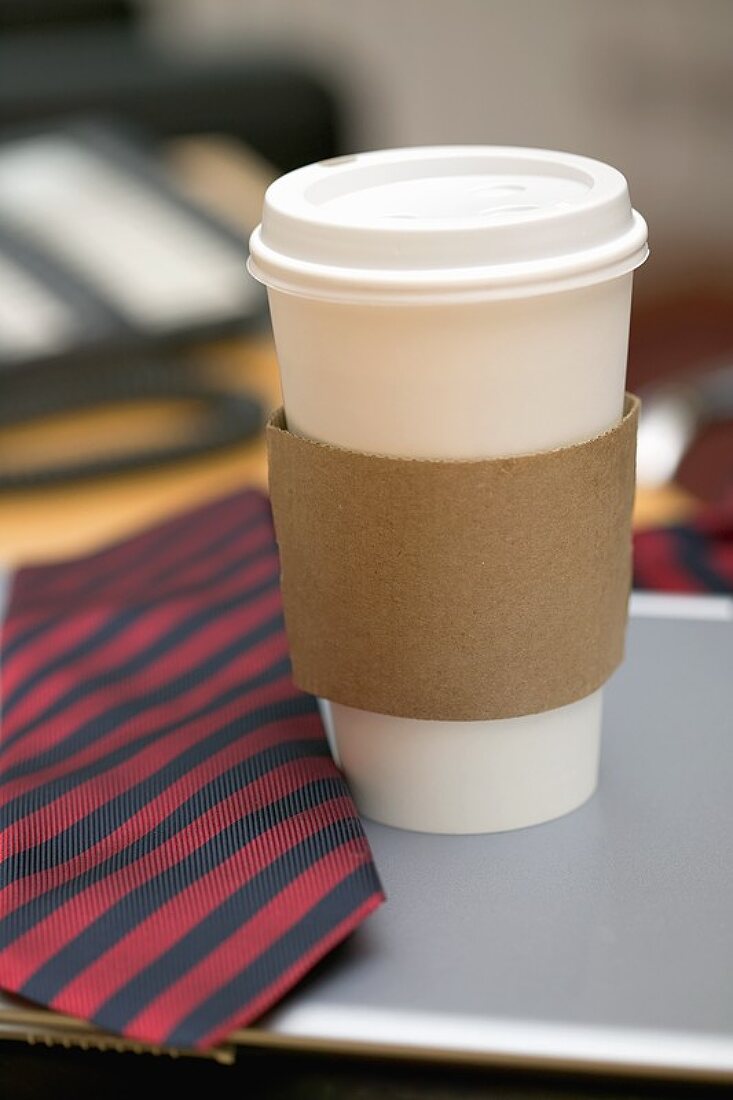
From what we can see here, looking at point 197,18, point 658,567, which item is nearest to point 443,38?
point 197,18

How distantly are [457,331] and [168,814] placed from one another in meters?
0.20

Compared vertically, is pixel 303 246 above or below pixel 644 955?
above

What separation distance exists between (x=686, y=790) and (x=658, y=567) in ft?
0.78

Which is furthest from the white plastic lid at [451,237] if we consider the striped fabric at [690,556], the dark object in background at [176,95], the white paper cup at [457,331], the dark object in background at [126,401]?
the dark object in background at [176,95]

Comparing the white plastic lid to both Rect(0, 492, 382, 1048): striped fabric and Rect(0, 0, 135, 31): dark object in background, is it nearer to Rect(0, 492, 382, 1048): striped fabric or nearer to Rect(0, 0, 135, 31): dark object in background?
Rect(0, 492, 382, 1048): striped fabric

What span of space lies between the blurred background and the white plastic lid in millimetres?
377

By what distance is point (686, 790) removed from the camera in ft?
1.61

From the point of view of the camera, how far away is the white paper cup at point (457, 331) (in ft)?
1.28

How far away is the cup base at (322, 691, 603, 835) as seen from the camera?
0.47m

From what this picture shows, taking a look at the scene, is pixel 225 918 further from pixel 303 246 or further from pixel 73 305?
pixel 73 305

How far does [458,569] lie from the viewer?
436 mm

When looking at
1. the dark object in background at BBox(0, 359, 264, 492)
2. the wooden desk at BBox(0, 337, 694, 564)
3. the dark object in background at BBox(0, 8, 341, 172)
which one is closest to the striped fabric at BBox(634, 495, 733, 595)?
the wooden desk at BBox(0, 337, 694, 564)

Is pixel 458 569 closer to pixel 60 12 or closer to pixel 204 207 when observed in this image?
pixel 204 207

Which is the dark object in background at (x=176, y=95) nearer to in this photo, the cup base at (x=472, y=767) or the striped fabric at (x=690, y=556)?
the striped fabric at (x=690, y=556)
